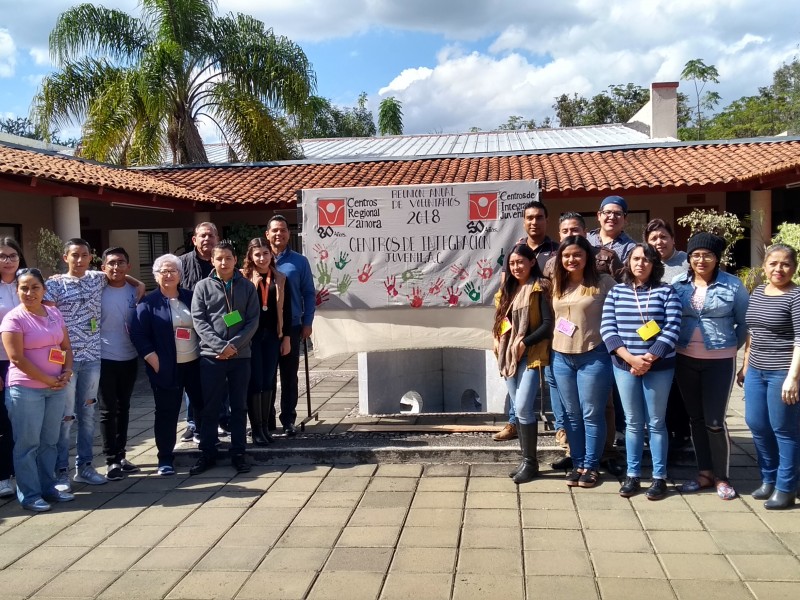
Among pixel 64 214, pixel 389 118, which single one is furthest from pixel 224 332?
pixel 389 118

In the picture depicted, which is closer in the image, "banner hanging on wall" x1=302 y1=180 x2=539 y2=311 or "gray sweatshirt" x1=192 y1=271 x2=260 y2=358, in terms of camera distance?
"gray sweatshirt" x1=192 y1=271 x2=260 y2=358

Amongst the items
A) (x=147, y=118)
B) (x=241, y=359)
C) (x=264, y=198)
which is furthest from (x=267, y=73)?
(x=241, y=359)

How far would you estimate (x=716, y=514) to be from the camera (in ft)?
13.5

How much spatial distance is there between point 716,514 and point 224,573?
2.84 metres

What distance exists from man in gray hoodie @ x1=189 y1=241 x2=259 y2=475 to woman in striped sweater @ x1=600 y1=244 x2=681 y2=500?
8.27 feet

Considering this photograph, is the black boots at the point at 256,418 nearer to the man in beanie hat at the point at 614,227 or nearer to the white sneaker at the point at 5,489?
the white sneaker at the point at 5,489

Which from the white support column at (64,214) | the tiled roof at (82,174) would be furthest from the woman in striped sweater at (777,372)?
the white support column at (64,214)

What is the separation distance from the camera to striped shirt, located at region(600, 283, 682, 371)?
13.9 feet

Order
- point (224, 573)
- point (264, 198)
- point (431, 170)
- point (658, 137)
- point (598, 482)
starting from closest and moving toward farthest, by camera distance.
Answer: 1. point (224, 573)
2. point (598, 482)
3. point (264, 198)
4. point (431, 170)
5. point (658, 137)

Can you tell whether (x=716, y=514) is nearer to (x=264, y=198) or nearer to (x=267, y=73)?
(x=264, y=198)

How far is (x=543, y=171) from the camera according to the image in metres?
14.2

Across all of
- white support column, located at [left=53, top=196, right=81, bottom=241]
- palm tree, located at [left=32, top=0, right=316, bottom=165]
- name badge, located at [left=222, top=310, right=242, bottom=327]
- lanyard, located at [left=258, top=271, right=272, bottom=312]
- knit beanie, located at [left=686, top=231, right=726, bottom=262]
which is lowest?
name badge, located at [left=222, top=310, right=242, bottom=327]

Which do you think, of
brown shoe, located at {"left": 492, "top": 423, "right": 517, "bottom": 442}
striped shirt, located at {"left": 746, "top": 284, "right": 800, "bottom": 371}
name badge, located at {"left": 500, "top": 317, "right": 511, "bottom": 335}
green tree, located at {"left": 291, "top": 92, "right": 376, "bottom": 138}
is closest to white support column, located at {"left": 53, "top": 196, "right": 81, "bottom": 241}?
brown shoe, located at {"left": 492, "top": 423, "right": 517, "bottom": 442}

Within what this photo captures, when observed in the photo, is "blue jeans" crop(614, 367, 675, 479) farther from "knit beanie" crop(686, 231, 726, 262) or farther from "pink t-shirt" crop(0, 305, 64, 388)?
"pink t-shirt" crop(0, 305, 64, 388)
